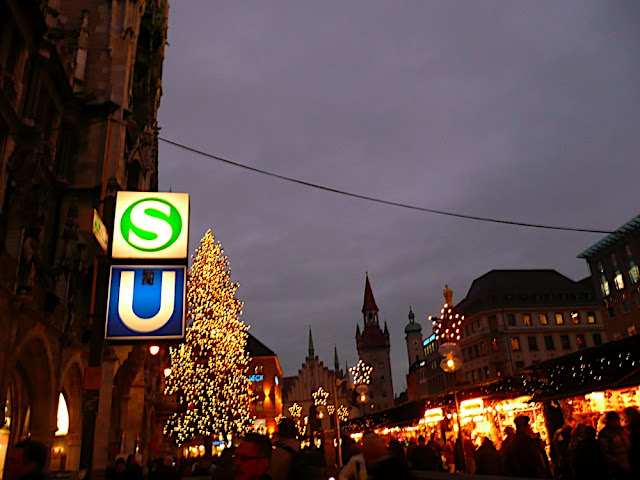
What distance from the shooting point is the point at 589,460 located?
7.30 meters

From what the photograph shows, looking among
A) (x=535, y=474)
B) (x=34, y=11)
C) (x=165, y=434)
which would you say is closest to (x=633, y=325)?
(x=165, y=434)

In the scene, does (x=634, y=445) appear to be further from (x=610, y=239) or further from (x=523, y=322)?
(x=523, y=322)

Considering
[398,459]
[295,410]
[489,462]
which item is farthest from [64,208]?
[295,410]

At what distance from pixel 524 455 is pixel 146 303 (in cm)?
707

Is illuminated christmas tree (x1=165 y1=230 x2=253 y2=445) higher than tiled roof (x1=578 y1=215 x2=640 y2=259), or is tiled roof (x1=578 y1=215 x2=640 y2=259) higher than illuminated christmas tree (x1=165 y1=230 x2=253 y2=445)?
tiled roof (x1=578 y1=215 x2=640 y2=259)

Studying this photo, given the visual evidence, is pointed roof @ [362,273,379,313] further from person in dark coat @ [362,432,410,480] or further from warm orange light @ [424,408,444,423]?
person in dark coat @ [362,432,410,480]

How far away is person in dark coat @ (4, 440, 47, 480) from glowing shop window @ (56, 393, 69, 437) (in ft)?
42.4

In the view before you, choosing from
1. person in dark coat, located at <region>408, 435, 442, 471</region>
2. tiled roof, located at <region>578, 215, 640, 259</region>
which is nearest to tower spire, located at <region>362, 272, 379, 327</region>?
tiled roof, located at <region>578, 215, 640, 259</region>

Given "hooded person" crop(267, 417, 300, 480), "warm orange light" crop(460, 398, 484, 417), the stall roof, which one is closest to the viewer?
"hooded person" crop(267, 417, 300, 480)

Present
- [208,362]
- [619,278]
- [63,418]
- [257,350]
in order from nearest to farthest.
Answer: [63,418], [208,362], [619,278], [257,350]

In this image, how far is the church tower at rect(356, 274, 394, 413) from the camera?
385ft

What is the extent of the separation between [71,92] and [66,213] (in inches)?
159

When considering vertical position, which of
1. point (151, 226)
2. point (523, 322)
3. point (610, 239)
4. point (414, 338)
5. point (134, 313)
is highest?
point (414, 338)

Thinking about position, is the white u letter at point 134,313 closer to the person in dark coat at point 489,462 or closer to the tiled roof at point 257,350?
the person in dark coat at point 489,462
